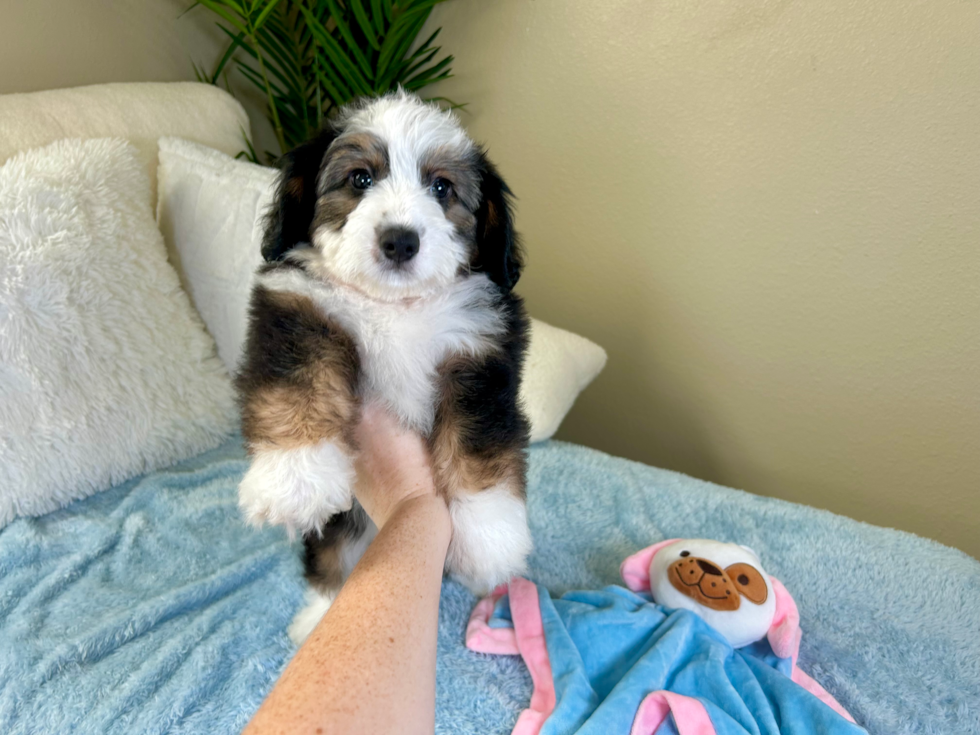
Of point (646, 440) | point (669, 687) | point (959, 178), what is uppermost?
point (959, 178)

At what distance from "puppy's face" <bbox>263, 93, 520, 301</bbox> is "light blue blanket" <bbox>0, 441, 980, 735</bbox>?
937mm

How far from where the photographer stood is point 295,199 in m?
1.63

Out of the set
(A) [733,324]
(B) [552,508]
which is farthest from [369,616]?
(A) [733,324]

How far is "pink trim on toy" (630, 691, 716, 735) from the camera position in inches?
52.0

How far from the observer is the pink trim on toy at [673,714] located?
1321 mm

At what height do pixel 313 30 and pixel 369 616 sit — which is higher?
pixel 313 30

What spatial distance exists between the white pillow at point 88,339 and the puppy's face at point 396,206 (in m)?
0.89

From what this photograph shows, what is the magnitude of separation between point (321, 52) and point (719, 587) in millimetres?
2898

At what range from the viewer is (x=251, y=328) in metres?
1.49

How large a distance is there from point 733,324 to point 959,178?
0.95 meters

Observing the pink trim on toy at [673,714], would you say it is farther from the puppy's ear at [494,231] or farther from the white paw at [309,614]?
the puppy's ear at [494,231]

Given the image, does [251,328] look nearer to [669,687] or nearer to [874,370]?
[669,687]

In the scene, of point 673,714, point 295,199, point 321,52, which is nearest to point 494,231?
point 295,199

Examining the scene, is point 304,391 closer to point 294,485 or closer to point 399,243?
point 294,485
